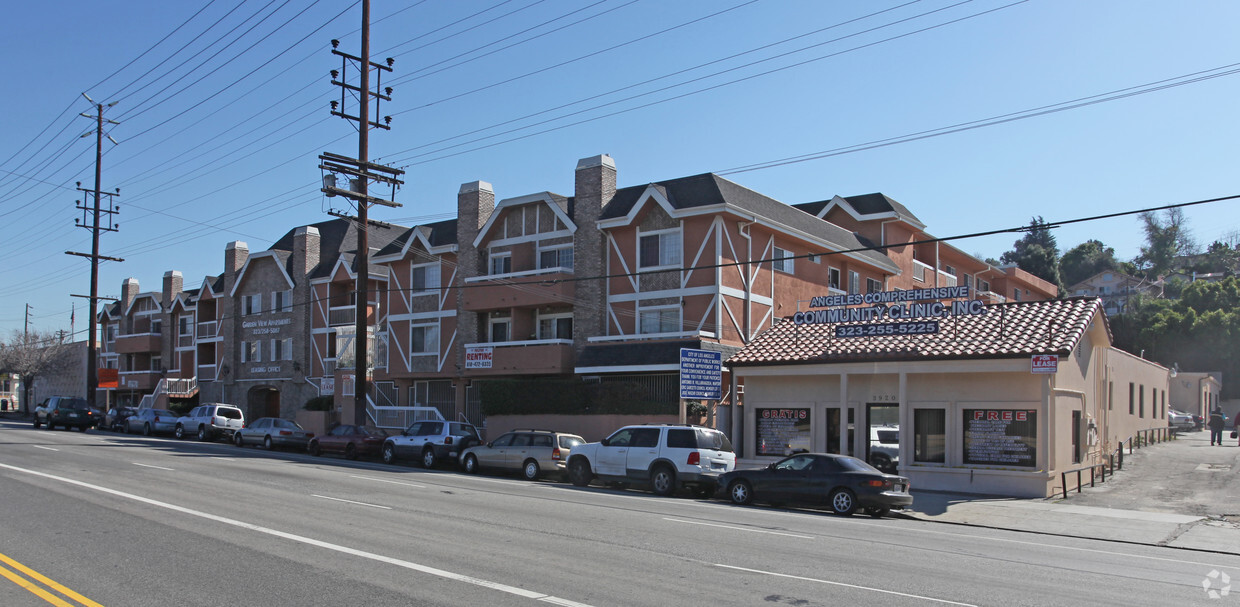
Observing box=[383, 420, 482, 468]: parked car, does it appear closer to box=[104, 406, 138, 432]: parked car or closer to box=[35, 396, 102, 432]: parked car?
box=[104, 406, 138, 432]: parked car

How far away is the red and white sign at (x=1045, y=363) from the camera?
21.4 meters

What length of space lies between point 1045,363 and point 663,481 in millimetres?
9448

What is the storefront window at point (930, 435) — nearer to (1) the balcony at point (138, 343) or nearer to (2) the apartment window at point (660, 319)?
(2) the apartment window at point (660, 319)

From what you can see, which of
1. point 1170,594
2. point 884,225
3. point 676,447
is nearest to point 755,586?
point 1170,594

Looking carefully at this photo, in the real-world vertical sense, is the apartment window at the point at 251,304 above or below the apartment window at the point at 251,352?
above

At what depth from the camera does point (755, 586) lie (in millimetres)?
9664

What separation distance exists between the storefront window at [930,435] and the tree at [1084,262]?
103 meters

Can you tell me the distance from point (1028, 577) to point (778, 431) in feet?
53.2

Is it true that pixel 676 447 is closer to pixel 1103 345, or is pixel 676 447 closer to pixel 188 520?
pixel 188 520

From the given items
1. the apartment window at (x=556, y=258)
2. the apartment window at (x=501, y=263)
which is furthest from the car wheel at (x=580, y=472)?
the apartment window at (x=501, y=263)

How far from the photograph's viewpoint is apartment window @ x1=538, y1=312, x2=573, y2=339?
119 ft

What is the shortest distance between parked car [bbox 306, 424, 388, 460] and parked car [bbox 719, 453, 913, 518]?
16040mm

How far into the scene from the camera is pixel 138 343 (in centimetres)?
6300

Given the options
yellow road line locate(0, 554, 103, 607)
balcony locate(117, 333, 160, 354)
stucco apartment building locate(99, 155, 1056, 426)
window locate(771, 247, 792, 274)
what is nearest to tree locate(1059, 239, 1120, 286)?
stucco apartment building locate(99, 155, 1056, 426)
